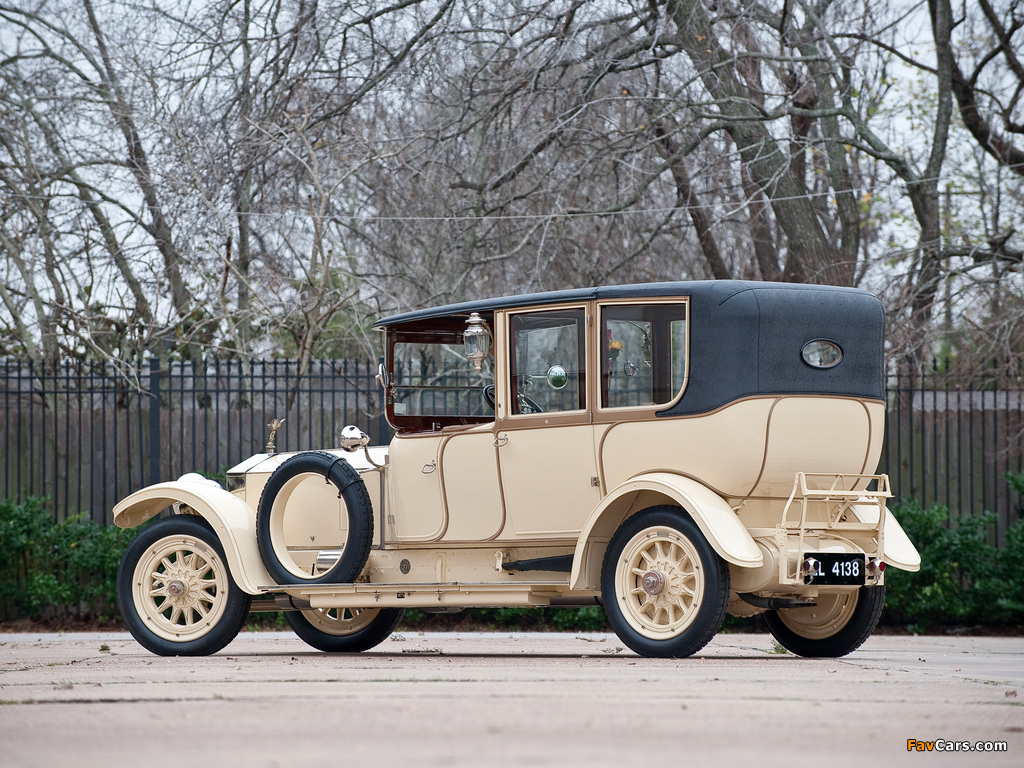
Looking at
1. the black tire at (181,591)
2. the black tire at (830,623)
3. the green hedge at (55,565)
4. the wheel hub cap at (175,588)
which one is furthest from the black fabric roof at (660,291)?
the green hedge at (55,565)

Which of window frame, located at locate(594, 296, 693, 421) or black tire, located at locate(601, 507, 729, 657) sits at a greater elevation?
window frame, located at locate(594, 296, 693, 421)

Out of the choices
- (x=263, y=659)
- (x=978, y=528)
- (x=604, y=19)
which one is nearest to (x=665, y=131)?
(x=604, y=19)

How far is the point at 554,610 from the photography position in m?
13.2

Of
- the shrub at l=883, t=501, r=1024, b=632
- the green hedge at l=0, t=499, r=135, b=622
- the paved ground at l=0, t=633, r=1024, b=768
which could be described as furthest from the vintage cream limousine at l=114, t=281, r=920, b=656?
the shrub at l=883, t=501, r=1024, b=632

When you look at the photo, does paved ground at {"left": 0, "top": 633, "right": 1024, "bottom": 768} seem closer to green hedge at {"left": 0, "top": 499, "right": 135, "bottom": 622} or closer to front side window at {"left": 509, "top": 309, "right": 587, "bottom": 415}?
front side window at {"left": 509, "top": 309, "right": 587, "bottom": 415}

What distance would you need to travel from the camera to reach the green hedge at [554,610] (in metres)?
12.2

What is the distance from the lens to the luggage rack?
7.35 meters

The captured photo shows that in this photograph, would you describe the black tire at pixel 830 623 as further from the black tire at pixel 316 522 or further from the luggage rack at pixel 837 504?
the black tire at pixel 316 522

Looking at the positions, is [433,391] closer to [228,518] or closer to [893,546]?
[228,518]

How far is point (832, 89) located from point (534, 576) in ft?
29.3

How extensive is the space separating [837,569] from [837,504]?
18.8 inches

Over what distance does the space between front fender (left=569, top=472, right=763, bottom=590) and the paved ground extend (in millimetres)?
572

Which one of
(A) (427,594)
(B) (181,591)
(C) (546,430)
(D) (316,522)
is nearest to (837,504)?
(C) (546,430)

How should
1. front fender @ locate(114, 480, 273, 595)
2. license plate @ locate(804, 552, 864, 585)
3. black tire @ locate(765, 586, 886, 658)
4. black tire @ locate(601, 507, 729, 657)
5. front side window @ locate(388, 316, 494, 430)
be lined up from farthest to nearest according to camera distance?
1. front side window @ locate(388, 316, 494, 430)
2. front fender @ locate(114, 480, 273, 595)
3. black tire @ locate(765, 586, 886, 658)
4. license plate @ locate(804, 552, 864, 585)
5. black tire @ locate(601, 507, 729, 657)
